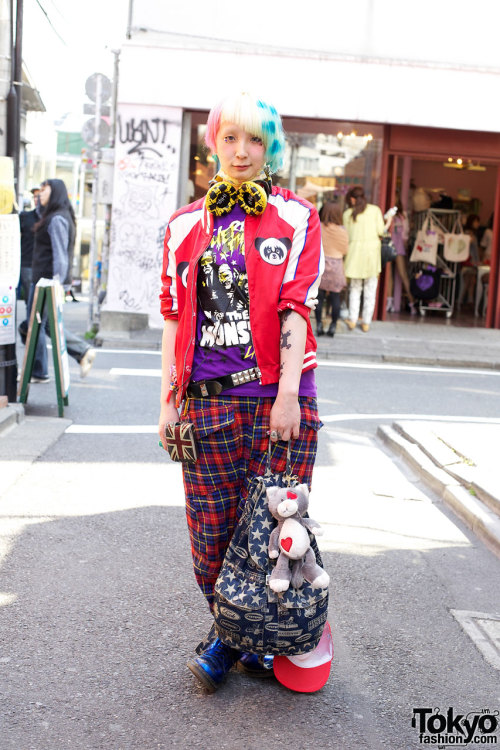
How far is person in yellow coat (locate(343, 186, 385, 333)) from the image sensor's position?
50.8 feet

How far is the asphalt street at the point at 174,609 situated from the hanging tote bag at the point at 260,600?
0.27 m

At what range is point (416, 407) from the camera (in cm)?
1012

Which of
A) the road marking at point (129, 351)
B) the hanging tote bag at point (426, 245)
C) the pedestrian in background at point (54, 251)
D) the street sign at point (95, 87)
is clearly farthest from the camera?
the hanging tote bag at point (426, 245)

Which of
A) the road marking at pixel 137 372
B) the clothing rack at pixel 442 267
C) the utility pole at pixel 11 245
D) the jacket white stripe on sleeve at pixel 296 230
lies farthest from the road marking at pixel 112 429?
the clothing rack at pixel 442 267

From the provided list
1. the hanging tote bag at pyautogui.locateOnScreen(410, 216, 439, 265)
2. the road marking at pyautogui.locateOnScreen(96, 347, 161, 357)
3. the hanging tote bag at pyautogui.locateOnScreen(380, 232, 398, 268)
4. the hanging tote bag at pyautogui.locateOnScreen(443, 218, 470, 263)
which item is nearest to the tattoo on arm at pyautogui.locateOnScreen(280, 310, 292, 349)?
the road marking at pyautogui.locateOnScreen(96, 347, 161, 357)

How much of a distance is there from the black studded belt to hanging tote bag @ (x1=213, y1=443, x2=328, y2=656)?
0.31 metres

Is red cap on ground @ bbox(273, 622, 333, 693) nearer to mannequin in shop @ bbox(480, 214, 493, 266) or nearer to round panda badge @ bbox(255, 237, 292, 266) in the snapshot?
round panda badge @ bbox(255, 237, 292, 266)

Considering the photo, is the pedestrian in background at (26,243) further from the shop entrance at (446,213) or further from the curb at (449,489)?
the shop entrance at (446,213)

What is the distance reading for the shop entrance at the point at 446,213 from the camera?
55.5ft

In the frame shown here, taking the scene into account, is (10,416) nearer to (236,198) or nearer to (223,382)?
(223,382)

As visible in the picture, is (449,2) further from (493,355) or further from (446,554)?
(446,554)

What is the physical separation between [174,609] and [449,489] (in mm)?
2690

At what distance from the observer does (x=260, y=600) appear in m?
3.22

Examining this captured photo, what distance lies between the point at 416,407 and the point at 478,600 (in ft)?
18.1
